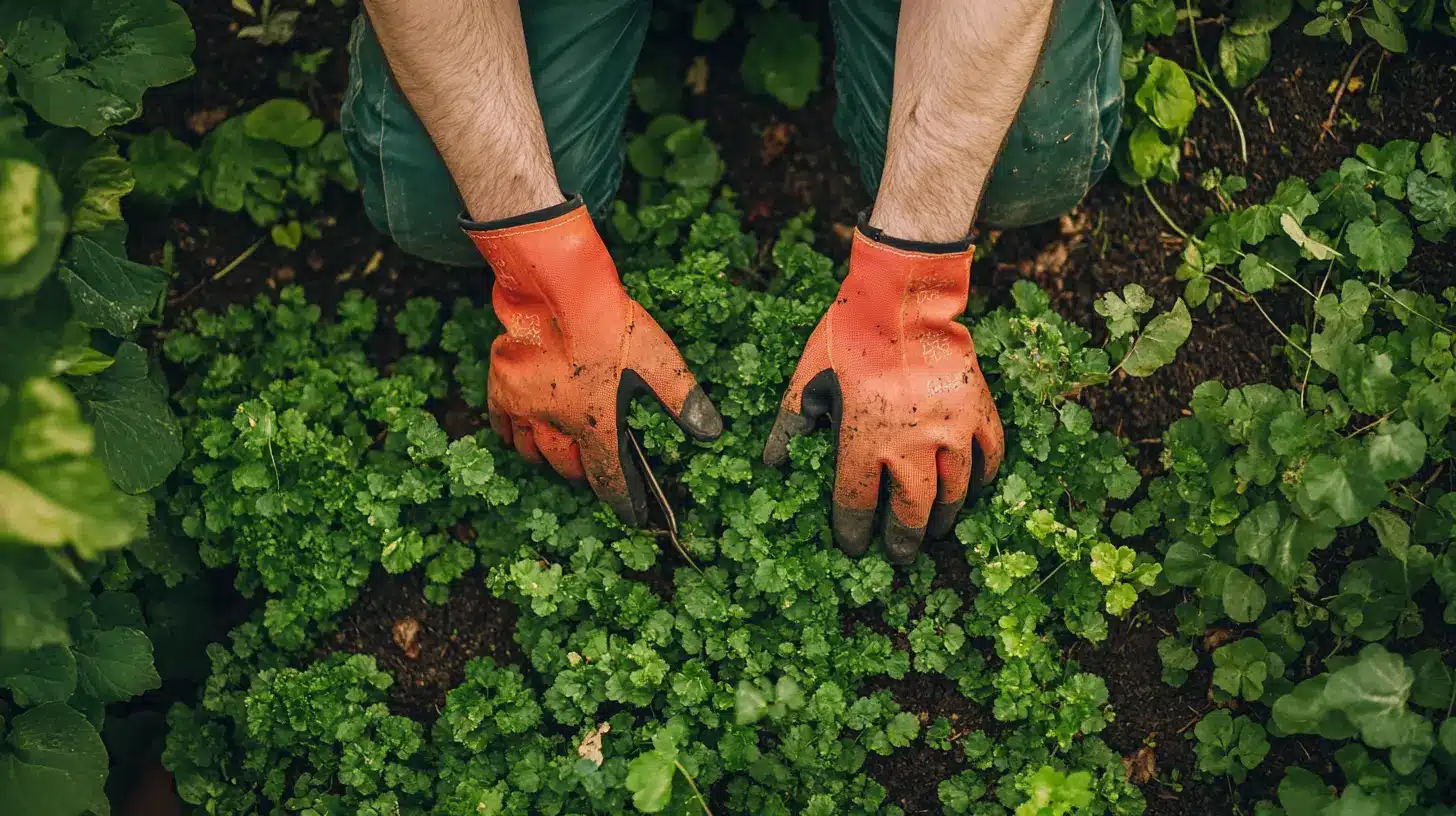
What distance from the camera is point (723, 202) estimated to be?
2.88m

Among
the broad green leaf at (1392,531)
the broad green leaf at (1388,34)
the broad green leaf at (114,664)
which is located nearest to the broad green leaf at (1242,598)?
the broad green leaf at (1392,531)

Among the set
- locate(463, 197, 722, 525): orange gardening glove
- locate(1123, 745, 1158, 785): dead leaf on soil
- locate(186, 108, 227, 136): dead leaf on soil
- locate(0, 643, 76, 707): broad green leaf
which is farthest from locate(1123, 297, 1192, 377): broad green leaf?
locate(186, 108, 227, 136): dead leaf on soil

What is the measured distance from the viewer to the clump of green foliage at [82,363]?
77.5 inches

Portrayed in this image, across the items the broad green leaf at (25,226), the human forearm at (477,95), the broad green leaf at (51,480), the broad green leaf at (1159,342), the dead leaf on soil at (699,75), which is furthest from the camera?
the dead leaf on soil at (699,75)

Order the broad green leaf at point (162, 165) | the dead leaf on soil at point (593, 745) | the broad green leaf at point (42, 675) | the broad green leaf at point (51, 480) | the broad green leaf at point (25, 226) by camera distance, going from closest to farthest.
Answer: the broad green leaf at point (51, 480) → the broad green leaf at point (25, 226) → the broad green leaf at point (42, 675) → the dead leaf on soil at point (593, 745) → the broad green leaf at point (162, 165)

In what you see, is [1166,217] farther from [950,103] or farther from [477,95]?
[477,95]

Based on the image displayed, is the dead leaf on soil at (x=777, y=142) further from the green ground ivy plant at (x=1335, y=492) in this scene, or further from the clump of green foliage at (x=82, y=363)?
the clump of green foliage at (x=82, y=363)

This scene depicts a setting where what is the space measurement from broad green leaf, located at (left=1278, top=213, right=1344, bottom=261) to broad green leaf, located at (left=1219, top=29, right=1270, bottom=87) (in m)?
0.44

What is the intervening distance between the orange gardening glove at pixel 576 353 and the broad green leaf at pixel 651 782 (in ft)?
2.08

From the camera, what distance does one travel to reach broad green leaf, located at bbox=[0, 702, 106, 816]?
85.7 inches

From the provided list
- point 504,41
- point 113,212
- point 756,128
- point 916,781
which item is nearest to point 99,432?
point 113,212

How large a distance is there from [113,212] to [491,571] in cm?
121

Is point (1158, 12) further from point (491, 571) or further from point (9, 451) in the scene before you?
point (9, 451)

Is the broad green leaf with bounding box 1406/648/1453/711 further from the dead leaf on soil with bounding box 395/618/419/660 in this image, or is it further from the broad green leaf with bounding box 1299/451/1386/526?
the dead leaf on soil with bounding box 395/618/419/660
